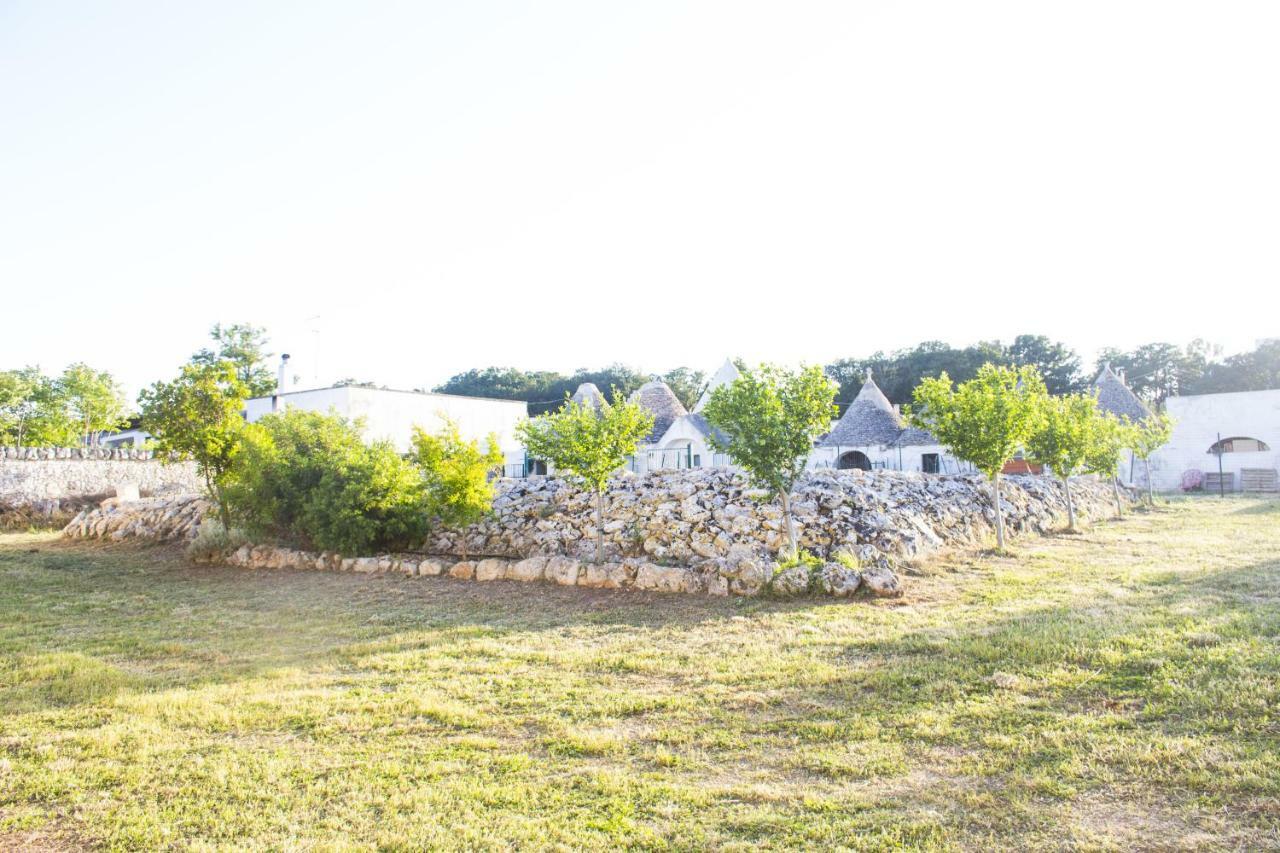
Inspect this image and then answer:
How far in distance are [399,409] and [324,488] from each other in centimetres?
1403

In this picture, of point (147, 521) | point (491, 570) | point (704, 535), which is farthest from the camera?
point (147, 521)

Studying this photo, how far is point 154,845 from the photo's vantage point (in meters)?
3.44

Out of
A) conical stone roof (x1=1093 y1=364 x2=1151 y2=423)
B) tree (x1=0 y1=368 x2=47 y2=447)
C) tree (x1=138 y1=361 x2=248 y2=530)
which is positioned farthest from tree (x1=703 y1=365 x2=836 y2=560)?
tree (x1=0 y1=368 x2=47 y2=447)

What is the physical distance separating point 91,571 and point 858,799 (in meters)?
14.8

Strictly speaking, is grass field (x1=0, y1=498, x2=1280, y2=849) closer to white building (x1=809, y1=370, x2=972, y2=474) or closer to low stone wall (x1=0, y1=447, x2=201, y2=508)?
low stone wall (x1=0, y1=447, x2=201, y2=508)

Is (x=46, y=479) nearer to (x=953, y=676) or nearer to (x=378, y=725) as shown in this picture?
(x=378, y=725)

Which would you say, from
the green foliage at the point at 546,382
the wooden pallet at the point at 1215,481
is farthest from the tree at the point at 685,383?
the wooden pallet at the point at 1215,481

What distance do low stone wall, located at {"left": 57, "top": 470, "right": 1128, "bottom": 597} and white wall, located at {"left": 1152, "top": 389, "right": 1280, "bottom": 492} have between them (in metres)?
21.8

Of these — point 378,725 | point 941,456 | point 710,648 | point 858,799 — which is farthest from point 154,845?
point 941,456

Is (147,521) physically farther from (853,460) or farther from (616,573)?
(853,460)

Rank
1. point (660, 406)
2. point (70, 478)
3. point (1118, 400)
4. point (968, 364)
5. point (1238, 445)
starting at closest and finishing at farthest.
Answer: point (70, 478) < point (660, 406) < point (1238, 445) < point (1118, 400) < point (968, 364)

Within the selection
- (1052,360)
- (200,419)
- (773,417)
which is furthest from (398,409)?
(1052,360)

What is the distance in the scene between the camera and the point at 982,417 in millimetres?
13242

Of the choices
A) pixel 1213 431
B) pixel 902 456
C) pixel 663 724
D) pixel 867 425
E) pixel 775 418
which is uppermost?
pixel 867 425
